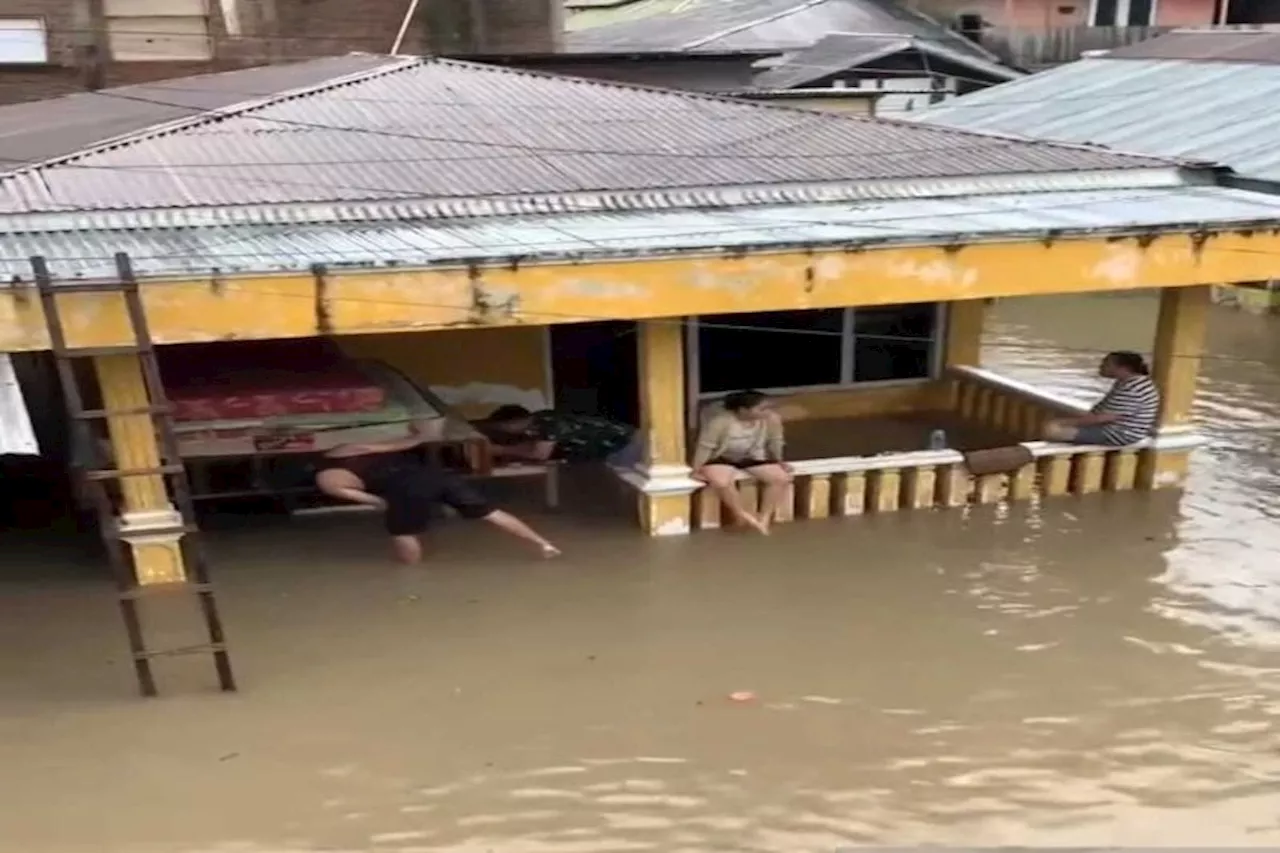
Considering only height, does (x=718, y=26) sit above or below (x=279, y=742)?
above

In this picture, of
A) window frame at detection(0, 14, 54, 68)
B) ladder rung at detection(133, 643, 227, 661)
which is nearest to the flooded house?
ladder rung at detection(133, 643, 227, 661)

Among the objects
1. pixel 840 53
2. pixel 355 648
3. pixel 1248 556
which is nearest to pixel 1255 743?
pixel 1248 556

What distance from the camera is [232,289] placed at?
280 inches

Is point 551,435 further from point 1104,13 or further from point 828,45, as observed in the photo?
point 1104,13

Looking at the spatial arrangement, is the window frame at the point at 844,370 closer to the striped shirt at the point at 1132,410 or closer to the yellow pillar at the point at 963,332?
the yellow pillar at the point at 963,332

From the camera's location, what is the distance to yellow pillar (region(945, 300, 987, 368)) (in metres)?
11.9

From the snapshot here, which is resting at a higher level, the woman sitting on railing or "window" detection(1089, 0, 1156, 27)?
"window" detection(1089, 0, 1156, 27)

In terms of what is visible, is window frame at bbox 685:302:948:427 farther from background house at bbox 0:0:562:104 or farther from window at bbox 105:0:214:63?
window at bbox 105:0:214:63

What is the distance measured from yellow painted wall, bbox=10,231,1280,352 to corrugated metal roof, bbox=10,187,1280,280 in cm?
10

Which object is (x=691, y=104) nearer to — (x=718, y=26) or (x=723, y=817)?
(x=723, y=817)

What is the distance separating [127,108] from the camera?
1069 cm

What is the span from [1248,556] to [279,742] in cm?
665

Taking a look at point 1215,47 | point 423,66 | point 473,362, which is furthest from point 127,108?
point 1215,47

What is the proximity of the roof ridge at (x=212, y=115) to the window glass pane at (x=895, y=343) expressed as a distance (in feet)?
16.1
